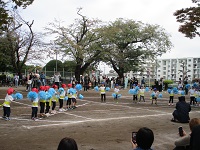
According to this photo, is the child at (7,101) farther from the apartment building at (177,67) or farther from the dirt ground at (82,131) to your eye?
the apartment building at (177,67)

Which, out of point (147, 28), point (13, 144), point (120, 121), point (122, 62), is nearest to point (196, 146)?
point (13, 144)

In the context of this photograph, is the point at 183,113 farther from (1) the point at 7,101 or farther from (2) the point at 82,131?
(1) the point at 7,101

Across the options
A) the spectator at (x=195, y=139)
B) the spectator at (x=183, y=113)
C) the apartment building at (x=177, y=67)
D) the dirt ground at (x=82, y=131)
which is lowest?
the dirt ground at (x=82, y=131)

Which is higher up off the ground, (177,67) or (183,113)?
(177,67)

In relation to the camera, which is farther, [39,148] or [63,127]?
[63,127]

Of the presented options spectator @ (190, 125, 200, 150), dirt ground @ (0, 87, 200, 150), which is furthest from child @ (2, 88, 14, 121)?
spectator @ (190, 125, 200, 150)

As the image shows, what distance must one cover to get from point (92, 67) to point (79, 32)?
8.10 m

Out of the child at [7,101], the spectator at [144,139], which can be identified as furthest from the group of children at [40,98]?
the spectator at [144,139]

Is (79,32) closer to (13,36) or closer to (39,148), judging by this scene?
(13,36)

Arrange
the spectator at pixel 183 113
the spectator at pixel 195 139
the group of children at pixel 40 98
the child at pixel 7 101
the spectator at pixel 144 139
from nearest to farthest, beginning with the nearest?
the spectator at pixel 144 139 → the spectator at pixel 195 139 → the child at pixel 7 101 → the group of children at pixel 40 98 → the spectator at pixel 183 113

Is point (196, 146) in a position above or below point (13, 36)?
below

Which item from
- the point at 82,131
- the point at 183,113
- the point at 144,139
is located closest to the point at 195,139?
the point at 144,139

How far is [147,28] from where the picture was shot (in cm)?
4466

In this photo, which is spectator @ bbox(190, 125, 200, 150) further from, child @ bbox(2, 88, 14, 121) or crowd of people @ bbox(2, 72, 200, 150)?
child @ bbox(2, 88, 14, 121)
